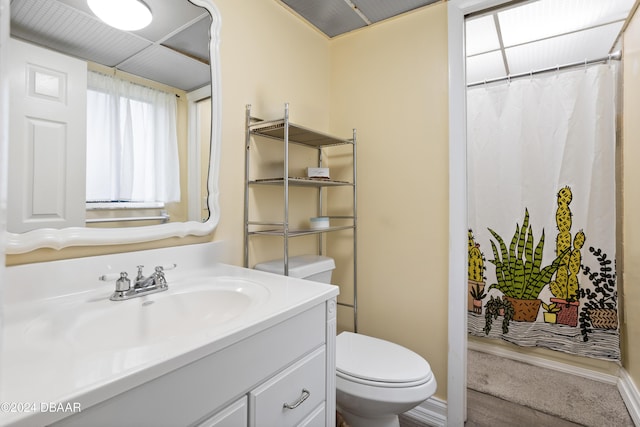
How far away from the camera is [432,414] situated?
154 cm

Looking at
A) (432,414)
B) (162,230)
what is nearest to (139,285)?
(162,230)

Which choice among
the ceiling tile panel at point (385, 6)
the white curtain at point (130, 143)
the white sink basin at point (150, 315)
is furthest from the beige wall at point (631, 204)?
the white curtain at point (130, 143)

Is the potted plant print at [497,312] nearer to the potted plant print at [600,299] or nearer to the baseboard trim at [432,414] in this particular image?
the potted plant print at [600,299]

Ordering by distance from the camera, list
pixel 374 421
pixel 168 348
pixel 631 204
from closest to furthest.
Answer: pixel 168 348 < pixel 374 421 < pixel 631 204

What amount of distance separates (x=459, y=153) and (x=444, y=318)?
2.74ft

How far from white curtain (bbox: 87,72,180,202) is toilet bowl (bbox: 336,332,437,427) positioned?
991mm

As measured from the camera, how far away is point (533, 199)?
2.05m

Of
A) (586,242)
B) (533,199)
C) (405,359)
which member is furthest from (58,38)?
(586,242)

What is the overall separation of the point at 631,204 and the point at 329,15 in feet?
6.34

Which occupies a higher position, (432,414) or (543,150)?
(543,150)

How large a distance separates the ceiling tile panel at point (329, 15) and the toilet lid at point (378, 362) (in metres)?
1.73

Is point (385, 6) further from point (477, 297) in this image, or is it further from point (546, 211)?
point (477, 297)

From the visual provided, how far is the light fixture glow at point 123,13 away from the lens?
3.19ft

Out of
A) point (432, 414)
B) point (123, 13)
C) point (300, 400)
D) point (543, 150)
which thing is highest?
point (123, 13)
